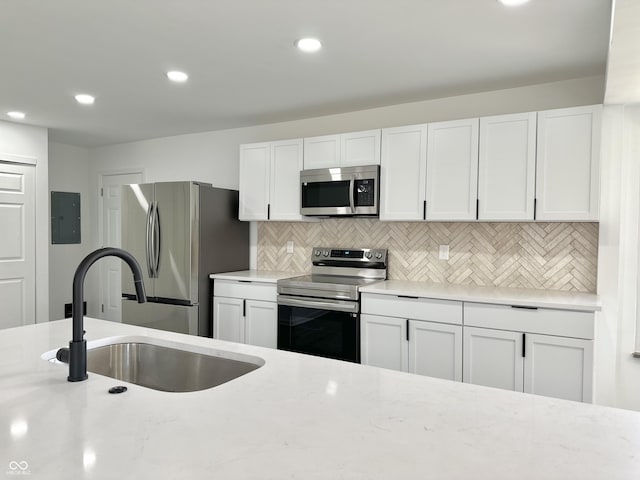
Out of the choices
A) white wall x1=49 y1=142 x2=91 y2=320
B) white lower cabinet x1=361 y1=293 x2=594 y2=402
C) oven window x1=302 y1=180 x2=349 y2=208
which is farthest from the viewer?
white wall x1=49 y1=142 x2=91 y2=320

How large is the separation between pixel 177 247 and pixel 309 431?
3313 mm

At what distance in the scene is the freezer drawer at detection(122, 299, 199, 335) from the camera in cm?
400

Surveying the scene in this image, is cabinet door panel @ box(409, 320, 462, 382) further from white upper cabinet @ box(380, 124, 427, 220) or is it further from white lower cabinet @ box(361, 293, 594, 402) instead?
white upper cabinet @ box(380, 124, 427, 220)

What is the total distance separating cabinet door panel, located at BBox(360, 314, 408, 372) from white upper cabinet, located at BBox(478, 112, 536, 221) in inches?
39.9

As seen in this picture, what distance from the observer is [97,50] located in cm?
273

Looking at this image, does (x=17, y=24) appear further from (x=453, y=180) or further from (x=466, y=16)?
(x=453, y=180)

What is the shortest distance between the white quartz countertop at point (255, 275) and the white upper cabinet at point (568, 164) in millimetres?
2141

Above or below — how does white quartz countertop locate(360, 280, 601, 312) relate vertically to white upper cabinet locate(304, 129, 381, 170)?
below

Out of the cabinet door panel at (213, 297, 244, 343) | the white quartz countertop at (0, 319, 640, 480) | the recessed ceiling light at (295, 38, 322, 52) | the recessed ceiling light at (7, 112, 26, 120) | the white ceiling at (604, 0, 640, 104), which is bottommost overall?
the cabinet door panel at (213, 297, 244, 343)

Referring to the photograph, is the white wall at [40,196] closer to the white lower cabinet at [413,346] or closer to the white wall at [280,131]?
the white wall at [280,131]

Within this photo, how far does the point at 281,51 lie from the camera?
2.71m

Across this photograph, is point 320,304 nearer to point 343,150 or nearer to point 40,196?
point 343,150

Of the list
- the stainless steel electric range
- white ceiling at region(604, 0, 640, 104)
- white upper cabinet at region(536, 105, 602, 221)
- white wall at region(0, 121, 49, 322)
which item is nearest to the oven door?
the stainless steel electric range

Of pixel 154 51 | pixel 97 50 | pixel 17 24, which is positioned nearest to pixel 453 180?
pixel 154 51
